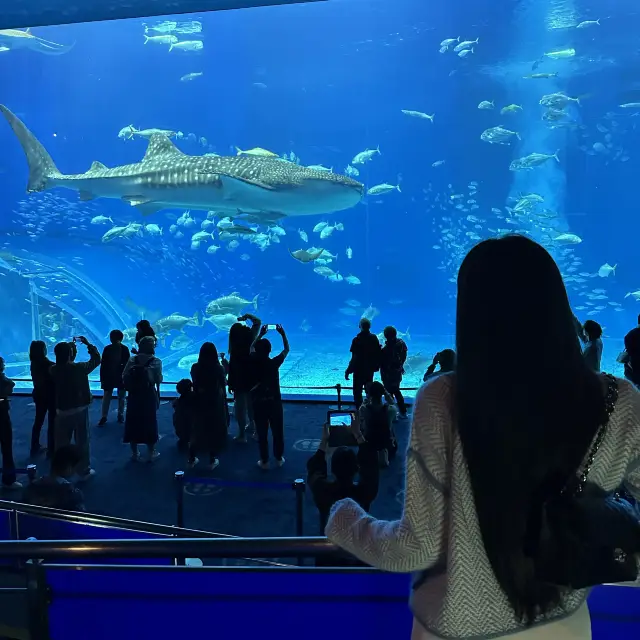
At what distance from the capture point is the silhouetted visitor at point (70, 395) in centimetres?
503

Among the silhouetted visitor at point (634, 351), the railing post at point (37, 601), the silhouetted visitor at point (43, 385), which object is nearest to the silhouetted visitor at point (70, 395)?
the silhouetted visitor at point (43, 385)

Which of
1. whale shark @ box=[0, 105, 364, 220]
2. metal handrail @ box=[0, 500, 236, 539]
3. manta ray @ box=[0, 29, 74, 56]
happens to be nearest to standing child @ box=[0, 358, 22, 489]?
metal handrail @ box=[0, 500, 236, 539]

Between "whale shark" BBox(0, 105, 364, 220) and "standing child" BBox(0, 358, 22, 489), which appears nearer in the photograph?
"standing child" BBox(0, 358, 22, 489)

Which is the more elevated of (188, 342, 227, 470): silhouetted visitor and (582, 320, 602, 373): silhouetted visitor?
(582, 320, 602, 373): silhouetted visitor

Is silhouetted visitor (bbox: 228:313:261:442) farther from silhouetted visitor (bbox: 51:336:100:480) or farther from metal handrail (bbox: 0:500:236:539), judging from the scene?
metal handrail (bbox: 0:500:236:539)

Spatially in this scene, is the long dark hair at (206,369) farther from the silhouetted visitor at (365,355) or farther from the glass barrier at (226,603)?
the glass barrier at (226,603)

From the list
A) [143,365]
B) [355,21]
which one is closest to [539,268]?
[143,365]

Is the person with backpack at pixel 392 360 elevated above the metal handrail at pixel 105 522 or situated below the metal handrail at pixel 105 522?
above

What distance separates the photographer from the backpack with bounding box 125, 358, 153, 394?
213 inches

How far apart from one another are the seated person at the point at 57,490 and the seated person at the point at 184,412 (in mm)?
1951

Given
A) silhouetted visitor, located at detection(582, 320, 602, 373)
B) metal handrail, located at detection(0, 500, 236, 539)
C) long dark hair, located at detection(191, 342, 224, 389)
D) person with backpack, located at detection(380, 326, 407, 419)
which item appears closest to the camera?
metal handrail, located at detection(0, 500, 236, 539)

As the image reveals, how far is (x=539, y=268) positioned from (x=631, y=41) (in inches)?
1776

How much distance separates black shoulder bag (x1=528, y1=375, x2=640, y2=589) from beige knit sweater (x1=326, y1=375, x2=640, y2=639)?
0.06m

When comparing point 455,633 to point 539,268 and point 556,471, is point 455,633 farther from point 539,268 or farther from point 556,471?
point 539,268
